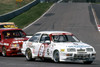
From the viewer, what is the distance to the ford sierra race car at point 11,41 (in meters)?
18.7

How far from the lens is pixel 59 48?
46.4ft

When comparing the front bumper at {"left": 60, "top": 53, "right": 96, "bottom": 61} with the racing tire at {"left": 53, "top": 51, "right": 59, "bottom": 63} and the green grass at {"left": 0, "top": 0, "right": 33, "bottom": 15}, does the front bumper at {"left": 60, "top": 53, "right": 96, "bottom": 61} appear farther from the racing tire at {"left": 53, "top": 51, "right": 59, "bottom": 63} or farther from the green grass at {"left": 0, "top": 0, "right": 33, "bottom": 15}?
the green grass at {"left": 0, "top": 0, "right": 33, "bottom": 15}

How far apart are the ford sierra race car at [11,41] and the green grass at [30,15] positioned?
84.6 feet

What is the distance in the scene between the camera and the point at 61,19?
49719mm

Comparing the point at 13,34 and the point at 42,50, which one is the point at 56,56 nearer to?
the point at 42,50

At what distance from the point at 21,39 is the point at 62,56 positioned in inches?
210

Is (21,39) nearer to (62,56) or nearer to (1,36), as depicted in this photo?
(1,36)

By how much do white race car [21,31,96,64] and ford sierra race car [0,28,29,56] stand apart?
2049 mm

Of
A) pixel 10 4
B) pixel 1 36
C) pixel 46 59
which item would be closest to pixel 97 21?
pixel 10 4

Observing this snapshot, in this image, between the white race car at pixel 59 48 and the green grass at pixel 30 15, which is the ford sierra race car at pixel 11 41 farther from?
the green grass at pixel 30 15

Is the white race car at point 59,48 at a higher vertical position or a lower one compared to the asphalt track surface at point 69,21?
higher

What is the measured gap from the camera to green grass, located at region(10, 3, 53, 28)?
1909 inches

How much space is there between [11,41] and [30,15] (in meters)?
34.6

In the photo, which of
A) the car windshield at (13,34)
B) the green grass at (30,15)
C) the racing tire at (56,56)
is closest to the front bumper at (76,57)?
the racing tire at (56,56)
